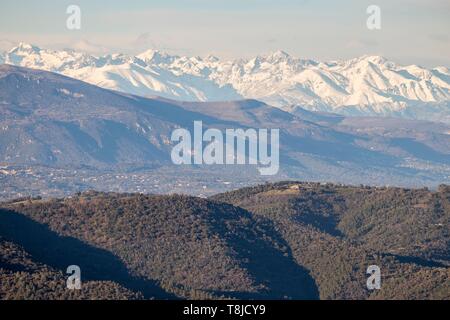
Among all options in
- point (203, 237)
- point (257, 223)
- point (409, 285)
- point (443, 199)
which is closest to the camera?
point (409, 285)

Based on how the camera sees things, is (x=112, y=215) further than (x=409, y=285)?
Yes

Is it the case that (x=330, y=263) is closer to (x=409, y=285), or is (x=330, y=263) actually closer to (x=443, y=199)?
(x=409, y=285)

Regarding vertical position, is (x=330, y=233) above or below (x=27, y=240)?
below
